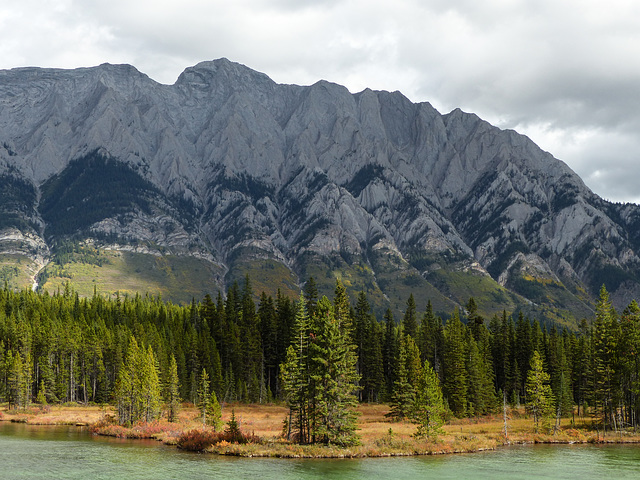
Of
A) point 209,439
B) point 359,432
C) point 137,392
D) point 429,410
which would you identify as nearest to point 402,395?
point 359,432

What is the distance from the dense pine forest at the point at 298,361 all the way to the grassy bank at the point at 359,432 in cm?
363

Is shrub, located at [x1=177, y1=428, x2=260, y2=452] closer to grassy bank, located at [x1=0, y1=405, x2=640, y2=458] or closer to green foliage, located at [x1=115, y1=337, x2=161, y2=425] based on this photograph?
grassy bank, located at [x1=0, y1=405, x2=640, y2=458]

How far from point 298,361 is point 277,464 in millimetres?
16569

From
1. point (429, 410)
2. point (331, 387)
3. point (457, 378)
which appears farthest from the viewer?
point (457, 378)

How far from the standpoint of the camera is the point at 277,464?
69688 millimetres

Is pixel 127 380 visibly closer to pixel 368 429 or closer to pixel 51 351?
pixel 368 429

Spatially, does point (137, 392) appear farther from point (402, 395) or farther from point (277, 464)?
point (402, 395)

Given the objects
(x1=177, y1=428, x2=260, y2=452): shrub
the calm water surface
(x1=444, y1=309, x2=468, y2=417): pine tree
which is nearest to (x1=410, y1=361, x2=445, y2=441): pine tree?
the calm water surface

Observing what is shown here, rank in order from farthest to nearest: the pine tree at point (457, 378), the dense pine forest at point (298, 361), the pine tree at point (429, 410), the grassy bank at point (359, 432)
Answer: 1. the pine tree at point (457, 378)
2. the dense pine forest at point (298, 361)
3. the pine tree at point (429, 410)
4. the grassy bank at point (359, 432)

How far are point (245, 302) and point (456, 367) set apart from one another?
194 feet

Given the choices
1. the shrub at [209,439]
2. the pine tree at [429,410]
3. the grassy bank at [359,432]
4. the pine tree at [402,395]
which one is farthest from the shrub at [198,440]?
the pine tree at [402,395]

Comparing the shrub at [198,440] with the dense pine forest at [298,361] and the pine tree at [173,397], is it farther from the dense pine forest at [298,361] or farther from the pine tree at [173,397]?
the pine tree at [173,397]

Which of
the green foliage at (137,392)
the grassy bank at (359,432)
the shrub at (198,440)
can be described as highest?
the green foliage at (137,392)

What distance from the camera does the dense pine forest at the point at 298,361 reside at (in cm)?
9969
